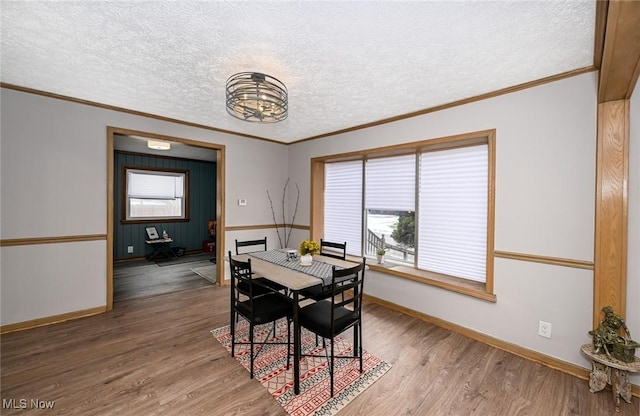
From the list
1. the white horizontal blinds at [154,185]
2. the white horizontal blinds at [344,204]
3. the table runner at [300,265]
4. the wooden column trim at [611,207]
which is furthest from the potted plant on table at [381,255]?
the white horizontal blinds at [154,185]

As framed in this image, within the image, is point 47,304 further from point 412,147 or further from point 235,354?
point 412,147

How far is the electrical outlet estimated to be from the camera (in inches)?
92.0

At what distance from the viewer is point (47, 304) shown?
2963 mm

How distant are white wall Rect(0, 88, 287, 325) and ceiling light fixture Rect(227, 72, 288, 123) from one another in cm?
212

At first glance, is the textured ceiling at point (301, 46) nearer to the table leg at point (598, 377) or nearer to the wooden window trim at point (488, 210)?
the wooden window trim at point (488, 210)

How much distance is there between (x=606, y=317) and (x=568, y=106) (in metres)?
1.70

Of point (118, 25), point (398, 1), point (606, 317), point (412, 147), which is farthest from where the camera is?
point (412, 147)

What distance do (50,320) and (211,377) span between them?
2309mm

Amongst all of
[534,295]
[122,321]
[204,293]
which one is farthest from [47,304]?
[534,295]

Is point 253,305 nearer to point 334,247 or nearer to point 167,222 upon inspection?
point 334,247

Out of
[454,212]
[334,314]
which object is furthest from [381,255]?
[334,314]

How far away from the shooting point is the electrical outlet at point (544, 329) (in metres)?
2.34

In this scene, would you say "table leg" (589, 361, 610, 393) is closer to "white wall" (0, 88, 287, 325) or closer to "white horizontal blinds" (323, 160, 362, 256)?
"white horizontal blinds" (323, 160, 362, 256)

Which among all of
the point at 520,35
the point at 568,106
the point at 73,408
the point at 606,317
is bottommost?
the point at 73,408
